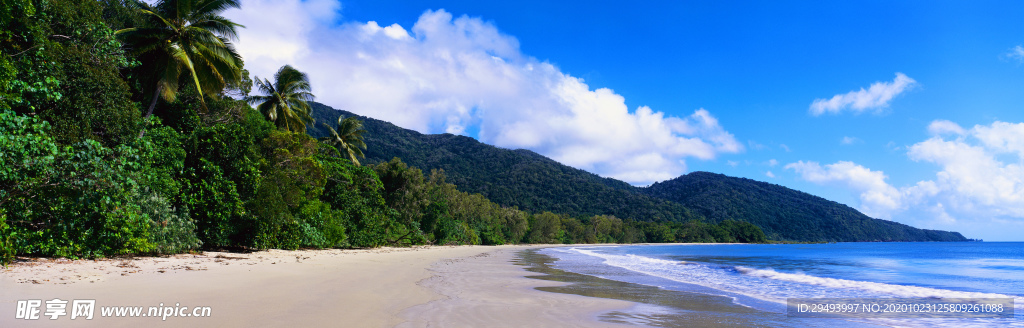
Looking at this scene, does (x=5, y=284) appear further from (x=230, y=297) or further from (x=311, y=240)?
(x=311, y=240)

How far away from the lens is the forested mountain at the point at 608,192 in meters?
109

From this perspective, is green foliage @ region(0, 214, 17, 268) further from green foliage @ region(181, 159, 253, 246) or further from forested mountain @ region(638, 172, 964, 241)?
forested mountain @ region(638, 172, 964, 241)

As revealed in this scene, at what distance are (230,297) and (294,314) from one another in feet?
5.63

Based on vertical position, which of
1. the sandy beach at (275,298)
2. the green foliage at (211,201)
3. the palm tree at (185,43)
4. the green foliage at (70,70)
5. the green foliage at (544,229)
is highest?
the palm tree at (185,43)

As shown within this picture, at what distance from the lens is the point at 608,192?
131 metres

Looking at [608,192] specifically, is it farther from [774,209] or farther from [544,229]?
[774,209]

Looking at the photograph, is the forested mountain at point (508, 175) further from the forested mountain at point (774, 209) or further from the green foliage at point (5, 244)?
the green foliage at point (5, 244)

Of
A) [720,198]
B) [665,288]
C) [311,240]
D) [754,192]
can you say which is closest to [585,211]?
[720,198]

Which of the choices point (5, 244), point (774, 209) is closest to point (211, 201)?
point (5, 244)

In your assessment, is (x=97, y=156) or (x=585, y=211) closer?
(x=97, y=156)

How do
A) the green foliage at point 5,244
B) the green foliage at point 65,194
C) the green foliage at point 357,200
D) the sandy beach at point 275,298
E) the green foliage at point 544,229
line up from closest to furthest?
the sandy beach at point 275,298
the green foliage at point 65,194
the green foliage at point 5,244
the green foliage at point 357,200
the green foliage at point 544,229

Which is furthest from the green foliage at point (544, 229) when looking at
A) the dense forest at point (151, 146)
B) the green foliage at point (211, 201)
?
the green foliage at point (211, 201)

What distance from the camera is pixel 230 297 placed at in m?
6.74

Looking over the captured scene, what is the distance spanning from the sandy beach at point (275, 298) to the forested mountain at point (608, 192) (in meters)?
83.9
